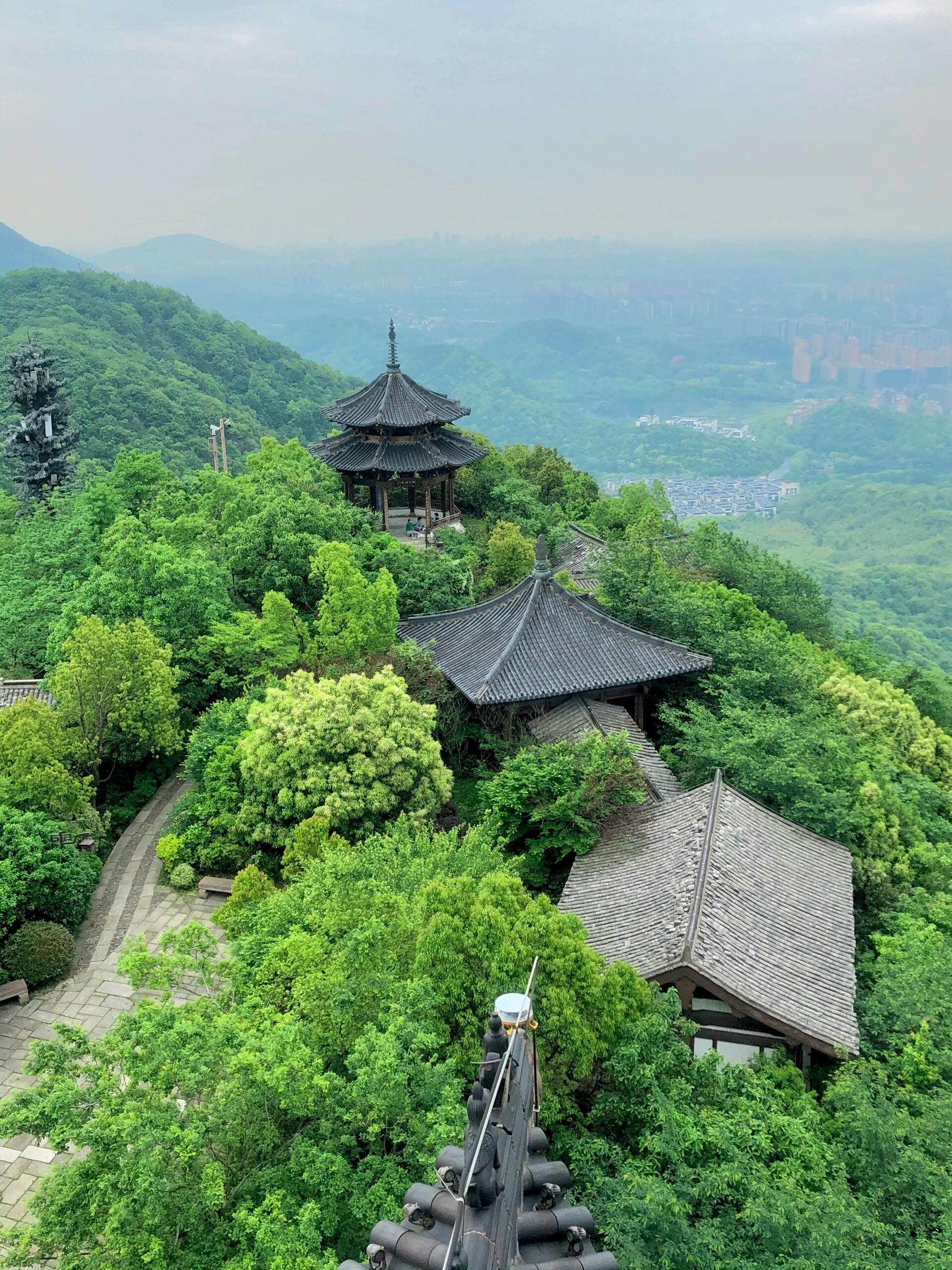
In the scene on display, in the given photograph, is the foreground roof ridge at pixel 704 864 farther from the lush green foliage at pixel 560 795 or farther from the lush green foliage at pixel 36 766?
the lush green foliage at pixel 36 766

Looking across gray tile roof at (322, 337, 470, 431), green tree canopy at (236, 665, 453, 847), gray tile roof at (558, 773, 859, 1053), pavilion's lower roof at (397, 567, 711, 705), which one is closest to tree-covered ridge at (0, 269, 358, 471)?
gray tile roof at (322, 337, 470, 431)

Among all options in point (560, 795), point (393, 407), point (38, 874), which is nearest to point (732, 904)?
point (560, 795)

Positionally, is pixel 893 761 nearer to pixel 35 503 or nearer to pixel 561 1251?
pixel 561 1251

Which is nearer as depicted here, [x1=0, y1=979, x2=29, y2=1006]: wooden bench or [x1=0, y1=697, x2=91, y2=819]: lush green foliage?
[x1=0, y1=979, x2=29, y2=1006]: wooden bench

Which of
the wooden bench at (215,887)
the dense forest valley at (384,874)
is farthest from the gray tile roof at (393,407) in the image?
the wooden bench at (215,887)

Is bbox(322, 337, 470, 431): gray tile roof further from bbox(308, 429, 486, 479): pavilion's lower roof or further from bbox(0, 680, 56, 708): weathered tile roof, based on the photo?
bbox(0, 680, 56, 708): weathered tile roof

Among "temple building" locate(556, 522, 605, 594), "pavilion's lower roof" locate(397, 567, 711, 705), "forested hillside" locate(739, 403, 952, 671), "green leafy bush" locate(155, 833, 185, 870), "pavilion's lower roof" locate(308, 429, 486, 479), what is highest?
"pavilion's lower roof" locate(308, 429, 486, 479)
